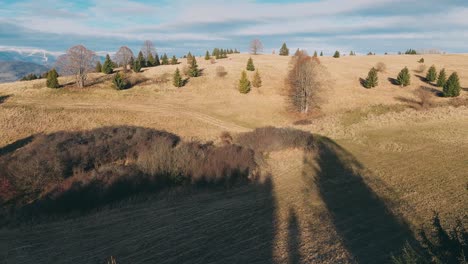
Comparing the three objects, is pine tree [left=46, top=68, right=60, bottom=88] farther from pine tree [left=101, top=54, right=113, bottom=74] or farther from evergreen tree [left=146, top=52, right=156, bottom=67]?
evergreen tree [left=146, top=52, right=156, bottom=67]

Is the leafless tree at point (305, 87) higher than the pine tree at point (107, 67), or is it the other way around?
the pine tree at point (107, 67)

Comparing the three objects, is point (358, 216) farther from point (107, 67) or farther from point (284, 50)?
point (284, 50)

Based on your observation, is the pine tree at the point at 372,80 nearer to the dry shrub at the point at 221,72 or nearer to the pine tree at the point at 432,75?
the pine tree at the point at 432,75

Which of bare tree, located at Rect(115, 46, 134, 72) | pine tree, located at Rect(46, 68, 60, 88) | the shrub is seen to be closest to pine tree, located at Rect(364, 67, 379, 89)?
the shrub

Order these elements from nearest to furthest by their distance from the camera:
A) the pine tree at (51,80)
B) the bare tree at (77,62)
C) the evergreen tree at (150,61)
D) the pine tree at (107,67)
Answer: the pine tree at (51,80), the bare tree at (77,62), the pine tree at (107,67), the evergreen tree at (150,61)

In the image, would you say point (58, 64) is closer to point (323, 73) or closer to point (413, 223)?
point (323, 73)

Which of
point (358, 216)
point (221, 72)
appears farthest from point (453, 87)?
point (358, 216)

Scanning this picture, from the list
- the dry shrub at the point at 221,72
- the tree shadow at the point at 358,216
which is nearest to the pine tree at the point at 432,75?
the dry shrub at the point at 221,72
